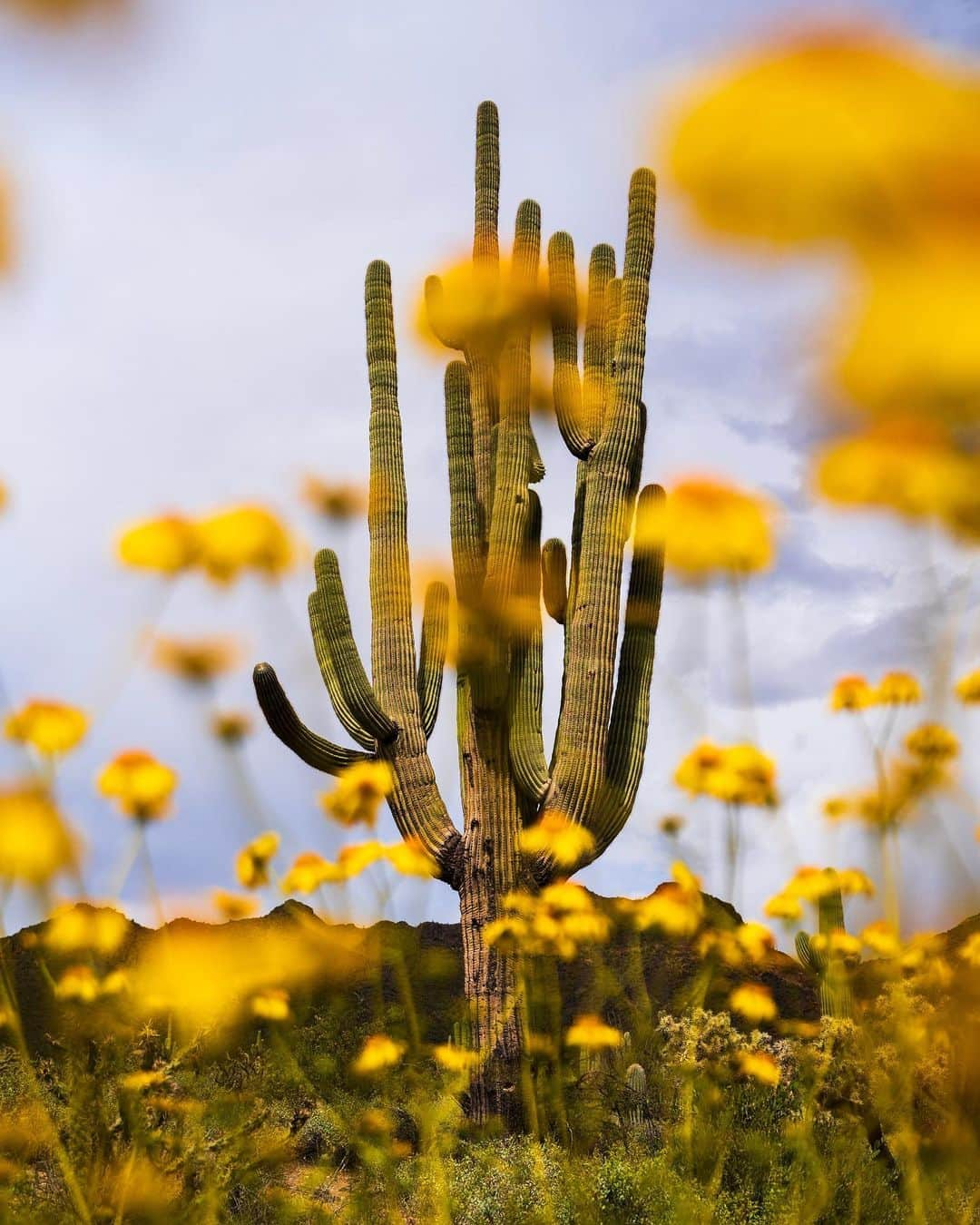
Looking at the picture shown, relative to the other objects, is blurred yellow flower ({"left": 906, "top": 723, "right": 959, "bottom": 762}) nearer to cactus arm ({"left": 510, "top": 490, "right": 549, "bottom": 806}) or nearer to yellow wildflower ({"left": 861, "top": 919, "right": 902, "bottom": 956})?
yellow wildflower ({"left": 861, "top": 919, "right": 902, "bottom": 956})

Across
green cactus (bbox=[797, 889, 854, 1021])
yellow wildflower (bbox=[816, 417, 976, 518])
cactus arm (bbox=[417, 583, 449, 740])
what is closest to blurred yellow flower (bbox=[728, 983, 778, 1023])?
green cactus (bbox=[797, 889, 854, 1021])

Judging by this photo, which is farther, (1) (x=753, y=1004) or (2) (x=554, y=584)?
(2) (x=554, y=584)

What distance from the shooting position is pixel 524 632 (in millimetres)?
5262

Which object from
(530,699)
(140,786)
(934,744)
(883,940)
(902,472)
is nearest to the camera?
(902,472)

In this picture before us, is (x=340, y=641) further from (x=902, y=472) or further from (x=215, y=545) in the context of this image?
(x=902, y=472)

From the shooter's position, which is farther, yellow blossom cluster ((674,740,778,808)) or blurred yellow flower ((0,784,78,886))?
yellow blossom cluster ((674,740,778,808))

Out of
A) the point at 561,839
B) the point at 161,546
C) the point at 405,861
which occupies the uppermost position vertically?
the point at 161,546

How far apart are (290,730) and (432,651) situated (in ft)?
3.25

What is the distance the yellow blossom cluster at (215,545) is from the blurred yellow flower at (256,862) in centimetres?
50

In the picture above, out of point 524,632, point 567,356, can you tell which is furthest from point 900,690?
point 567,356

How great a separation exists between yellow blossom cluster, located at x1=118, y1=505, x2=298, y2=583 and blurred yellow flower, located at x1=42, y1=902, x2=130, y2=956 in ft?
1.96

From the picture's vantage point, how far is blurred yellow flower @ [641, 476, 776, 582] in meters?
1.28

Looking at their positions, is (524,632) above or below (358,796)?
above

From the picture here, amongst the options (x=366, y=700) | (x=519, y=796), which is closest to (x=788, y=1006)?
(x=519, y=796)
